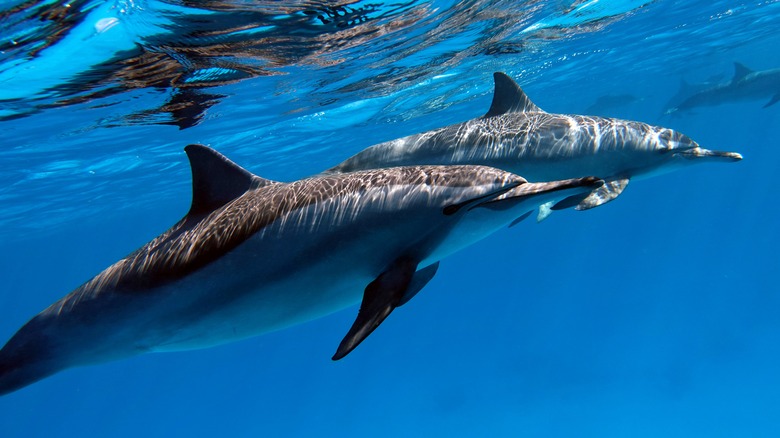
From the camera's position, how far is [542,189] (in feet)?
11.3

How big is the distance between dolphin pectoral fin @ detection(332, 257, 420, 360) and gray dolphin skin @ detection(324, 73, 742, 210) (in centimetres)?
335

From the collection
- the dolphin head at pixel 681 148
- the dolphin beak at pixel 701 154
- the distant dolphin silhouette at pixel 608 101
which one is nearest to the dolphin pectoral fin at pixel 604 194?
the dolphin head at pixel 681 148

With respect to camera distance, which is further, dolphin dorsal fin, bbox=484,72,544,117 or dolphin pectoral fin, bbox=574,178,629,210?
dolphin dorsal fin, bbox=484,72,544,117

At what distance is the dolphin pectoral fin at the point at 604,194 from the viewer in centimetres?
666

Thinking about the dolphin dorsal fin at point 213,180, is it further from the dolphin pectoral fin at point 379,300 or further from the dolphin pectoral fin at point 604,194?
the dolphin pectoral fin at point 604,194

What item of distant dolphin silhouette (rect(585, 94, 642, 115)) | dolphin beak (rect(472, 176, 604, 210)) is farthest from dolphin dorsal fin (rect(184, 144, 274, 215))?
distant dolphin silhouette (rect(585, 94, 642, 115))

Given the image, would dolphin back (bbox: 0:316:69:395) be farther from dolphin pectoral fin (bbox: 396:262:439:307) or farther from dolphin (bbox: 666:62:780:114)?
dolphin (bbox: 666:62:780:114)

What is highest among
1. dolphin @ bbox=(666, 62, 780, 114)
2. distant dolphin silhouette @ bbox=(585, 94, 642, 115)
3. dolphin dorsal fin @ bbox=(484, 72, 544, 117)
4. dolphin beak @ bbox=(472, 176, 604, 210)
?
dolphin beak @ bbox=(472, 176, 604, 210)

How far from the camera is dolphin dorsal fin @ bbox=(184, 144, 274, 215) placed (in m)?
4.78

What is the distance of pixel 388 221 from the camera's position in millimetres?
3838

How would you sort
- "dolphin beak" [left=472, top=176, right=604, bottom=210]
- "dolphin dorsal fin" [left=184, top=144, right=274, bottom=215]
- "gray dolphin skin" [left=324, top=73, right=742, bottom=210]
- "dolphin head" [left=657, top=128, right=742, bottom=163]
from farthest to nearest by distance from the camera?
"dolphin head" [left=657, top=128, right=742, bottom=163] → "gray dolphin skin" [left=324, top=73, right=742, bottom=210] → "dolphin dorsal fin" [left=184, top=144, right=274, bottom=215] → "dolphin beak" [left=472, top=176, right=604, bottom=210]

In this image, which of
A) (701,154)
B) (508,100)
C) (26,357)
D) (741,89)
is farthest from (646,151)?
(741,89)

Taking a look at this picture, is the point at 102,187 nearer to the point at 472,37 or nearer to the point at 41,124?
the point at 41,124

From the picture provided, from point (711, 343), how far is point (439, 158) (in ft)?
130
